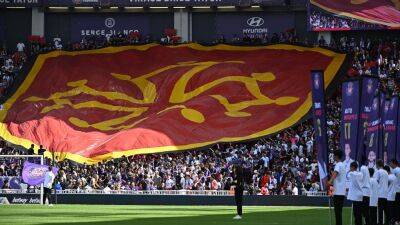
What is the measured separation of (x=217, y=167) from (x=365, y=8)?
16.6 meters

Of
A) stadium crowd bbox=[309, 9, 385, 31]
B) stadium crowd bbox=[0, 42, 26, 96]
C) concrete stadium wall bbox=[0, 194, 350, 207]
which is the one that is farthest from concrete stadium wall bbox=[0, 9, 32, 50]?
concrete stadium wall bbox=[0, 194, 350, 207]

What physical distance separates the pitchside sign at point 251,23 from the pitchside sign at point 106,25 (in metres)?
5.52

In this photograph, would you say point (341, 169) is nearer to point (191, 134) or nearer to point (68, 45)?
point (191, 134)

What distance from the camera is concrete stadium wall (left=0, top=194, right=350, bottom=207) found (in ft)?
167

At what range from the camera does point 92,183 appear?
5609 cm

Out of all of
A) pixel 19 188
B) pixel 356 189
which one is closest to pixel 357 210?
pixel 356 189

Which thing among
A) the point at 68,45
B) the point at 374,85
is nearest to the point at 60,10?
the point at 68,45

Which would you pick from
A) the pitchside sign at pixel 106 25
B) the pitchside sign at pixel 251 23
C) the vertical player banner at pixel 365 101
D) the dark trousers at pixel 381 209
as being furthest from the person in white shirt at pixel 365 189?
the pitchside sign at pixel 106 25

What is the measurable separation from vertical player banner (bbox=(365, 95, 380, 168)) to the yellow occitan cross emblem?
2684cm

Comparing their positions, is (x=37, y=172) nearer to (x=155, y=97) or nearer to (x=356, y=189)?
(x=155, y=97)

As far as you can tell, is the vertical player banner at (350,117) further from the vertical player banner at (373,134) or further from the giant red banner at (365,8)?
the giant red banner at (365,8)

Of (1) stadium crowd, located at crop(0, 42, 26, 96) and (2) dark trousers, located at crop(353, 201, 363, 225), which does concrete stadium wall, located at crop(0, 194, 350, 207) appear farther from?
(2) dark trousers, located at crop(353, 201, 363, 225)

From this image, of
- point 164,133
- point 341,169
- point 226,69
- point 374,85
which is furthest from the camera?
point 226,69

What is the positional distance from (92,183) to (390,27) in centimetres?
2119
